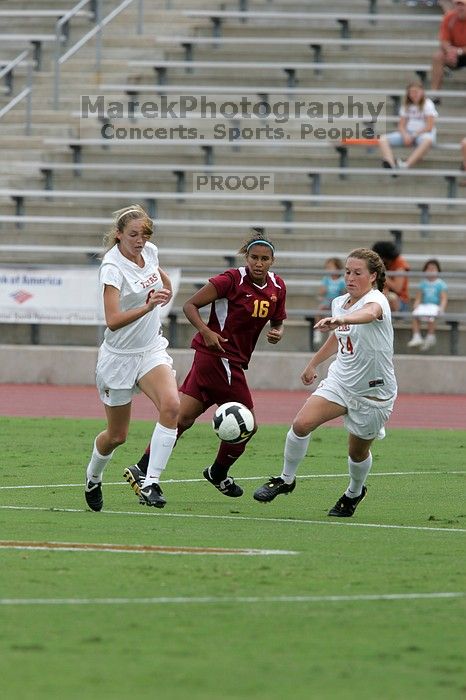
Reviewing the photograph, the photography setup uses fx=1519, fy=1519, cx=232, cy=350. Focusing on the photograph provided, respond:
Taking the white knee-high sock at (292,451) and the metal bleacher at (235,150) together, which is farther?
the metal bleacher at (235,150)

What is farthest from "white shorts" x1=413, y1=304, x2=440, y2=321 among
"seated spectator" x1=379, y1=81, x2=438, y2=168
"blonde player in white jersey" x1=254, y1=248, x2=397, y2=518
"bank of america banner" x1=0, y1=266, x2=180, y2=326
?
"blonde player in white jersey" x1=254, y1=248, x2=397, y2=518

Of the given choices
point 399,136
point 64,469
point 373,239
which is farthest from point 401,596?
point 399,136

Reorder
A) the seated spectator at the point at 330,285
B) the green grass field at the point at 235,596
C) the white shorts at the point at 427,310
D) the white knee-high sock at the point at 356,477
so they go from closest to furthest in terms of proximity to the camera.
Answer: the green grass field at the point at 235,596 < the white knee-high sock at the point at 356,477 < the white shorts at the point at 427,310 < the seated spectator at the point at 330,285

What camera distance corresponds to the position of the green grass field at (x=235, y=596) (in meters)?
5.53

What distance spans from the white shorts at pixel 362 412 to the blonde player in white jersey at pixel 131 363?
116 centimetres

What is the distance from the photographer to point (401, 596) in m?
7.21

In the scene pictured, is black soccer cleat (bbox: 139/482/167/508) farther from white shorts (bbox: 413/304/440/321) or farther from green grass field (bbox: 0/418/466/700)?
white shorts (bbox: 413/304/440/321)

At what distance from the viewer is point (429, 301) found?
2370 cm

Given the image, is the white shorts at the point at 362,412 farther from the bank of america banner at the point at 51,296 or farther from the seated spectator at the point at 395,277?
the bank of america banner at the point at 51,296

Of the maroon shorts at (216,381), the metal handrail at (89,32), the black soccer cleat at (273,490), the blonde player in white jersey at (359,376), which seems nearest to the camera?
the blonde player in white jersey at (359,376)

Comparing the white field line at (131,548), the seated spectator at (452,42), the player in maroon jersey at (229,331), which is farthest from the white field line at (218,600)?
the seated spectator at (452,42)

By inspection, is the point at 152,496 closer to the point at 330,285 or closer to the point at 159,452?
the point at 159,452

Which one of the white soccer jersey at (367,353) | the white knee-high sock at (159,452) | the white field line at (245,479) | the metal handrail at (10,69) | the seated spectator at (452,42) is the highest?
the seated spectator at (452,42)

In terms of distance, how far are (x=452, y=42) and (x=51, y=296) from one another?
30.8ft
